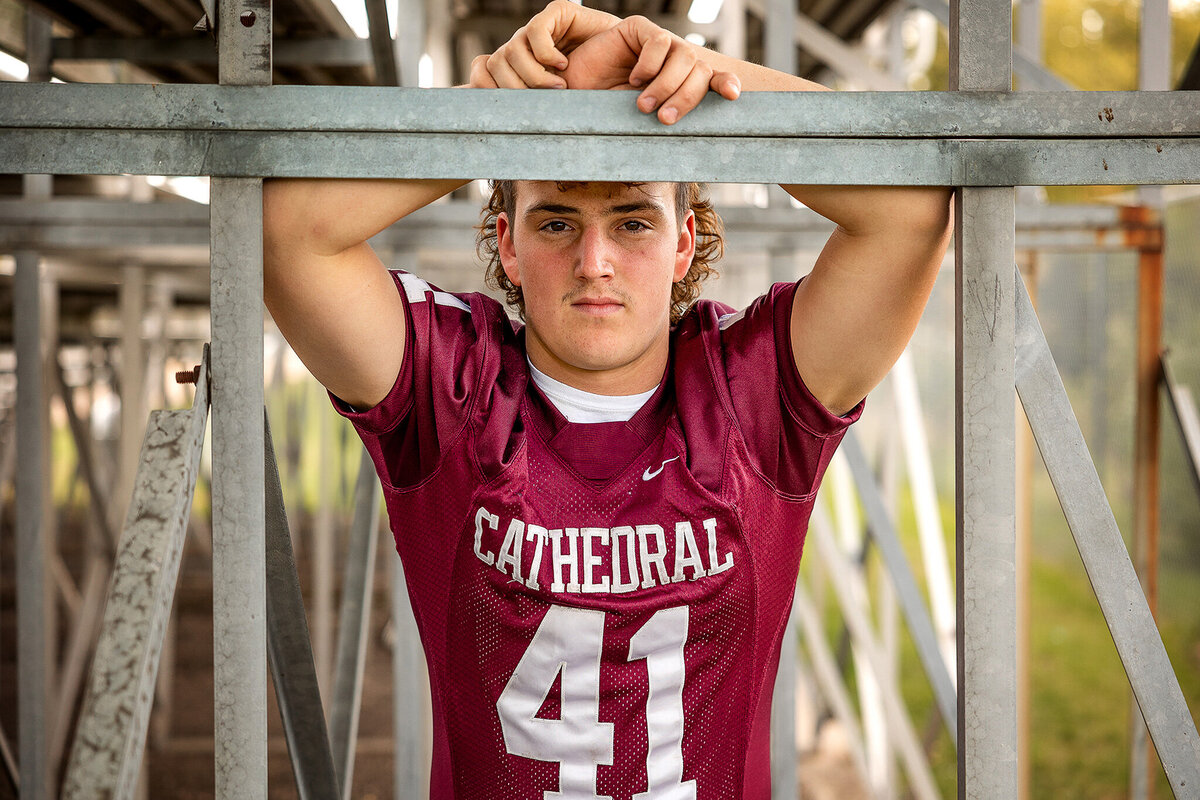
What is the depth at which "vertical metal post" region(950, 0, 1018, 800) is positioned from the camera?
4.23ft

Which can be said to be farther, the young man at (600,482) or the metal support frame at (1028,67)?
the metal support frame at (1028,67)

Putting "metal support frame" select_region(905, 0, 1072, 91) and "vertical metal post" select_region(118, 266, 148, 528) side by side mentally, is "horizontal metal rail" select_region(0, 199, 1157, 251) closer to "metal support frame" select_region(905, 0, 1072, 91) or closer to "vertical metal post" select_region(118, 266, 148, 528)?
"metal support frame" select_region(905, 0, 1072, 91)

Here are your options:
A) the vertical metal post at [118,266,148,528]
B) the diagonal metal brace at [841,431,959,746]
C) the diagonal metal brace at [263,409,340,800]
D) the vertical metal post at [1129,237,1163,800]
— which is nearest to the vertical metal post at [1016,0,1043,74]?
the vertical metal post at [1129,237,1163,800]

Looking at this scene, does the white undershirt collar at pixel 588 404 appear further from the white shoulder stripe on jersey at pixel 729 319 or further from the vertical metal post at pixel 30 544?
the vertical metal post at pixel 30 544

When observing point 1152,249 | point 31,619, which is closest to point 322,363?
point 31,619

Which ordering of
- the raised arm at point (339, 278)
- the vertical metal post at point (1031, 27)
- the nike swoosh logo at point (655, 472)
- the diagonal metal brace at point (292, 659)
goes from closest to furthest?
the raised arm at point (339, 278) → the diagonal metal brace at point (292, 659) → the nike swoosh logo at point (655, 472) → the vertical metal post at point (1031, 27)

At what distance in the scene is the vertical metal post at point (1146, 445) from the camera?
316 cm

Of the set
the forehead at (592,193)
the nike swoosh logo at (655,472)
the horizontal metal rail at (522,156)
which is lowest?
the nike swoosh logo at (655,472)

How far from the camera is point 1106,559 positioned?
1331 mm

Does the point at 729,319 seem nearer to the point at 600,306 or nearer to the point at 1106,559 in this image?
the point at 600,306

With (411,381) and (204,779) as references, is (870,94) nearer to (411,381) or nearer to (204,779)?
(411,381)

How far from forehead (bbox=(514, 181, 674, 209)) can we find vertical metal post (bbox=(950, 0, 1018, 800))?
51 cm

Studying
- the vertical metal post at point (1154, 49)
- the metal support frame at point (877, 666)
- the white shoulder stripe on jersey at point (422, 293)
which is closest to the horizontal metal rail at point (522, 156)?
the white shoulder stripe on jersey at point (422, 293)

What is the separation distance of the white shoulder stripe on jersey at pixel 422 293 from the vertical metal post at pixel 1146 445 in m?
2.57
